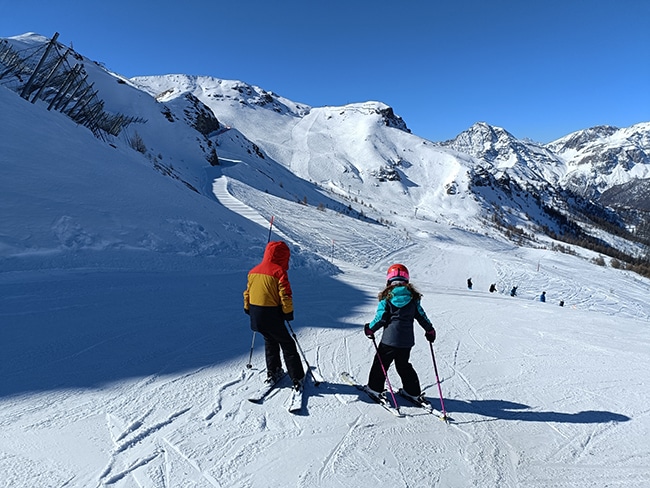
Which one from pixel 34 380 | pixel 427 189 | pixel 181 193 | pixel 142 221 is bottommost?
pixel 34 380

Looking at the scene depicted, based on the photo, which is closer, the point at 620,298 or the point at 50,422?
the point at 50,422

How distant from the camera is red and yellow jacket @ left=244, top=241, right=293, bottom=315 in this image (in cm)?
389

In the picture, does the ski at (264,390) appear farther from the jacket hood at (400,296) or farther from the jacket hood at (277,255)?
the jacket hood at (400,296)

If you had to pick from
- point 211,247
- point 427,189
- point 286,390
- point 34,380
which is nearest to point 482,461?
point 286,390

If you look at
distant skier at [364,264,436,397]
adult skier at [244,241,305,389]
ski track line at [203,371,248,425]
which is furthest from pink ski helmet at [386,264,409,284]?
ski track line at [203,371,248,425]

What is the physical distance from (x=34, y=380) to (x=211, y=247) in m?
7.57

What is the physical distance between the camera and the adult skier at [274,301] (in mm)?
3914

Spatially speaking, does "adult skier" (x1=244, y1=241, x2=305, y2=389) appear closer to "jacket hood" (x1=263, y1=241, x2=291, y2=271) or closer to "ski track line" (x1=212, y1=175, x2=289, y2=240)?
"jacket hood" (x1=263, y1=241, x2=291, y2=271)

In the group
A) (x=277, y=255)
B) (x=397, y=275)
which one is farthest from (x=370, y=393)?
(x=277, y=255)

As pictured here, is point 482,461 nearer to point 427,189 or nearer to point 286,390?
point 286,390

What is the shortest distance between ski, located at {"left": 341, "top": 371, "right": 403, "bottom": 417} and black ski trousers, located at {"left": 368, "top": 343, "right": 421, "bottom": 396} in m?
0.09

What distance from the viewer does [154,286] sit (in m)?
7.67

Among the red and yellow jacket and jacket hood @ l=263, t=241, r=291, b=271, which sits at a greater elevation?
jacket hood @ l=263, t=241, r=291, b=271

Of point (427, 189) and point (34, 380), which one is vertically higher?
point (427, 189)
